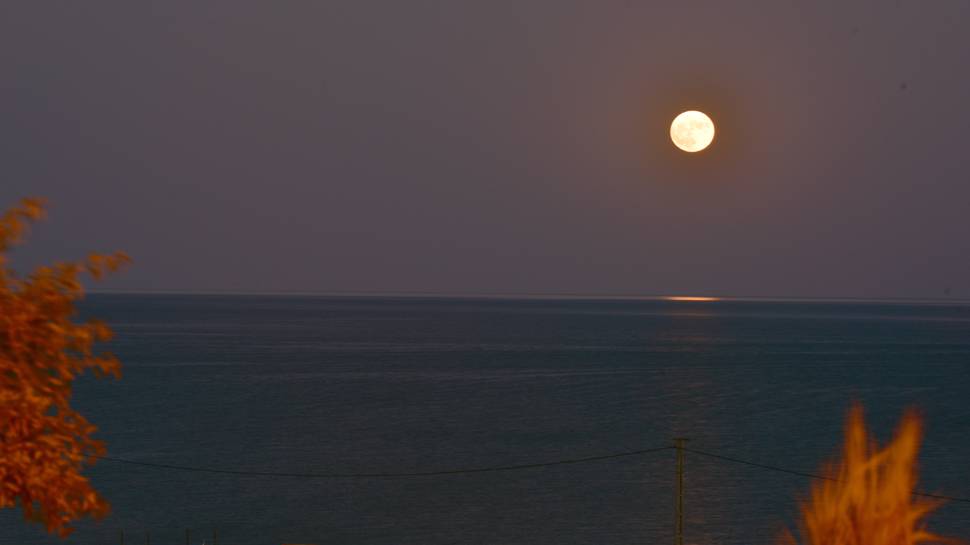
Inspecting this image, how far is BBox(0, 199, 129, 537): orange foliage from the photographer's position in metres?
8.56

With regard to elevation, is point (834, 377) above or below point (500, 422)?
above

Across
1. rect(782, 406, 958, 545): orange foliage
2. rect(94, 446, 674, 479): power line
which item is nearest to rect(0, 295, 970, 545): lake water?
rect(94, 446, 674, 479): power line

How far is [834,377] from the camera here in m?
114

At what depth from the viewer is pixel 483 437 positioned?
6944 cm

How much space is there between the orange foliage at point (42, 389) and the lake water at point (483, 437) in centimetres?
3538

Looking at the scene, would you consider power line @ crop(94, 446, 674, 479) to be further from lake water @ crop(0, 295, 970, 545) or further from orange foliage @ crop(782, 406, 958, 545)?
orange foliage @ crop(782, 406, 958, 545)

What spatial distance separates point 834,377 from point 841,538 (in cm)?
11166

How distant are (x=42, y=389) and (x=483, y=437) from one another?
201ft

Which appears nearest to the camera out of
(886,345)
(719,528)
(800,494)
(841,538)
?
(841,538)

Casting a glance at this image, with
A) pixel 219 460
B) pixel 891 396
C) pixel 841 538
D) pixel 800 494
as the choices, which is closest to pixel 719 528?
pixel 800 494

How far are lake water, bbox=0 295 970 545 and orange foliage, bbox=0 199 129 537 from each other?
35384 millimetres

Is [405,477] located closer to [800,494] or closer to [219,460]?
[219,460]

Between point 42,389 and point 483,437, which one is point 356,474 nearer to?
point 483,437

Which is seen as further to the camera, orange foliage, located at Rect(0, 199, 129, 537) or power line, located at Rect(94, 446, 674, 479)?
power line, located at Rect(94, 446, 674, 479)
